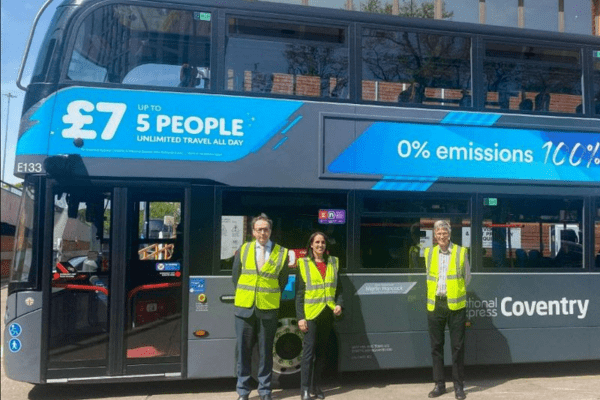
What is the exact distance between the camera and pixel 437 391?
21.4 ft

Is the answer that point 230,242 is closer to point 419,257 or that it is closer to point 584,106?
point 419,257

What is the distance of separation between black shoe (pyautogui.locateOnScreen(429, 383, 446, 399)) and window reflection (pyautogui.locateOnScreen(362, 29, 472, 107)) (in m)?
3.20

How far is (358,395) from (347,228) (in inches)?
72.0

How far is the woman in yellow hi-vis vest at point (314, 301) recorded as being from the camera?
6.29 m

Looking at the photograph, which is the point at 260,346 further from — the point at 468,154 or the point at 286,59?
the point at 468,154

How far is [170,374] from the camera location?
20.9ft

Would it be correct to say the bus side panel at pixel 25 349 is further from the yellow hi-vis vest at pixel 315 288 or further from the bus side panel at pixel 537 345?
the bus side panel at pixel 537 345

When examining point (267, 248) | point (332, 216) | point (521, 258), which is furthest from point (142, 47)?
point (521, 258)

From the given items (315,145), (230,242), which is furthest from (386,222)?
(230,242)

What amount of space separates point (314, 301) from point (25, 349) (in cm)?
300

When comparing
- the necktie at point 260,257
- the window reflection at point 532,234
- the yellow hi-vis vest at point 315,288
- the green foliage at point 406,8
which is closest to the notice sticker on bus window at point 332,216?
the yellow hi-vis vest at point 315,288

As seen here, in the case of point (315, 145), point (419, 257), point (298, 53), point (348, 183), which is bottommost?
point (419, 257)

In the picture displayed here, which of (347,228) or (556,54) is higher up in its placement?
(556,54)

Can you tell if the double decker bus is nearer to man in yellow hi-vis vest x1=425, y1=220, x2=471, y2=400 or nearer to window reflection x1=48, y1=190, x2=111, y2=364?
window reflection x1=48, y1=190, x2=111, y2=364
